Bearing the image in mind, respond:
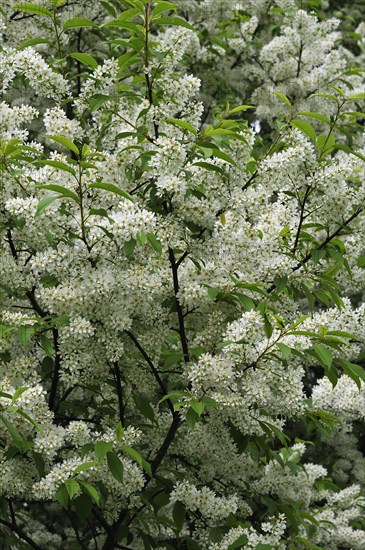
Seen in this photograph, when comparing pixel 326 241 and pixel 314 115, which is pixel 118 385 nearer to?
pixel 326 241

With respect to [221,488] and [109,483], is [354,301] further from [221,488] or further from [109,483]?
[109,483]

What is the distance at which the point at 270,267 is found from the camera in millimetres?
4145

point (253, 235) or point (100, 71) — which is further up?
point (100, 71)

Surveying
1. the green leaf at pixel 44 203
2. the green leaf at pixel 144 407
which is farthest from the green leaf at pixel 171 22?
the green leaf at pixel 144 407

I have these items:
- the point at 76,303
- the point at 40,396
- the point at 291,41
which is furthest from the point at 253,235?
the point at 291,41

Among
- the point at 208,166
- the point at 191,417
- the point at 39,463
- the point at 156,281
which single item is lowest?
the point at 39,463

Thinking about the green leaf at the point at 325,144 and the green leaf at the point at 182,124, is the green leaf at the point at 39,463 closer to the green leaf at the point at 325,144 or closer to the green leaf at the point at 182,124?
the green leaf at the point at 182,124

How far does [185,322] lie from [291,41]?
425cm

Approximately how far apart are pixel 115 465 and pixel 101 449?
0.18 metres

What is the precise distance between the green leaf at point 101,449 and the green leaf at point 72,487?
0.17 metres

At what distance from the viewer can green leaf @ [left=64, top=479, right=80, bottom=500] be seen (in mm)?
3681

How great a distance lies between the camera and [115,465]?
386 cm

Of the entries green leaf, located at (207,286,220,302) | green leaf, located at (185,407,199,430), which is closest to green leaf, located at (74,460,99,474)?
green leaf, located at (185,407,199,430)

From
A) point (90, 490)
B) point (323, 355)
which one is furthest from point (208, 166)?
point (90, 490)
